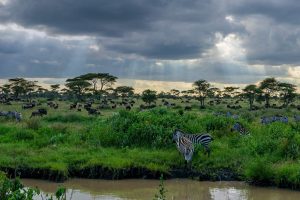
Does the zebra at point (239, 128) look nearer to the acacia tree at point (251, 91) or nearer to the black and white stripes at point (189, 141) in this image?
the black and white stripes at point (189, 141)

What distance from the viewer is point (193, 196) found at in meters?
11.4

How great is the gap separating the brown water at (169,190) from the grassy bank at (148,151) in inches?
14.4

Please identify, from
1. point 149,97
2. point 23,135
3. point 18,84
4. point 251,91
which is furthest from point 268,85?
point 23,135

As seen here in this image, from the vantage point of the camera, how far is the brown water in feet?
37.1

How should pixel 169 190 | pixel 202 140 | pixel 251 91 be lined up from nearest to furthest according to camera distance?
pixel 169 190 → pixel 202 140 → pixel 251 91

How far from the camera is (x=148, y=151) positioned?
1498cm

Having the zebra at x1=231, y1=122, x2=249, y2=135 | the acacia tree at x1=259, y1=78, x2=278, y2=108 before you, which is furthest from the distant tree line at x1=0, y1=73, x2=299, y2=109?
the zebra at x1=231, y1=122, x2=249, y2=135

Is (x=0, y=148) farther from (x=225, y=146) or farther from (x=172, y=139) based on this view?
(x=225, y=146)

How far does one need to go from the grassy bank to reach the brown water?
1.20 feet

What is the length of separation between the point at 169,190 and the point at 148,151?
126 inches

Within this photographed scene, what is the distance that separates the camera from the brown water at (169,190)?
11.3 metres

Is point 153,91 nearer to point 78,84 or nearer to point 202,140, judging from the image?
point 78,84

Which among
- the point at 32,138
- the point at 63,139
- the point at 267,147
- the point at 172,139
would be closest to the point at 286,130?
the point at 267,147

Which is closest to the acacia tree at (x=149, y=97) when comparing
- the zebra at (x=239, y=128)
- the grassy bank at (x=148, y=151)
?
the grassy bank at (x=148, y=151)
